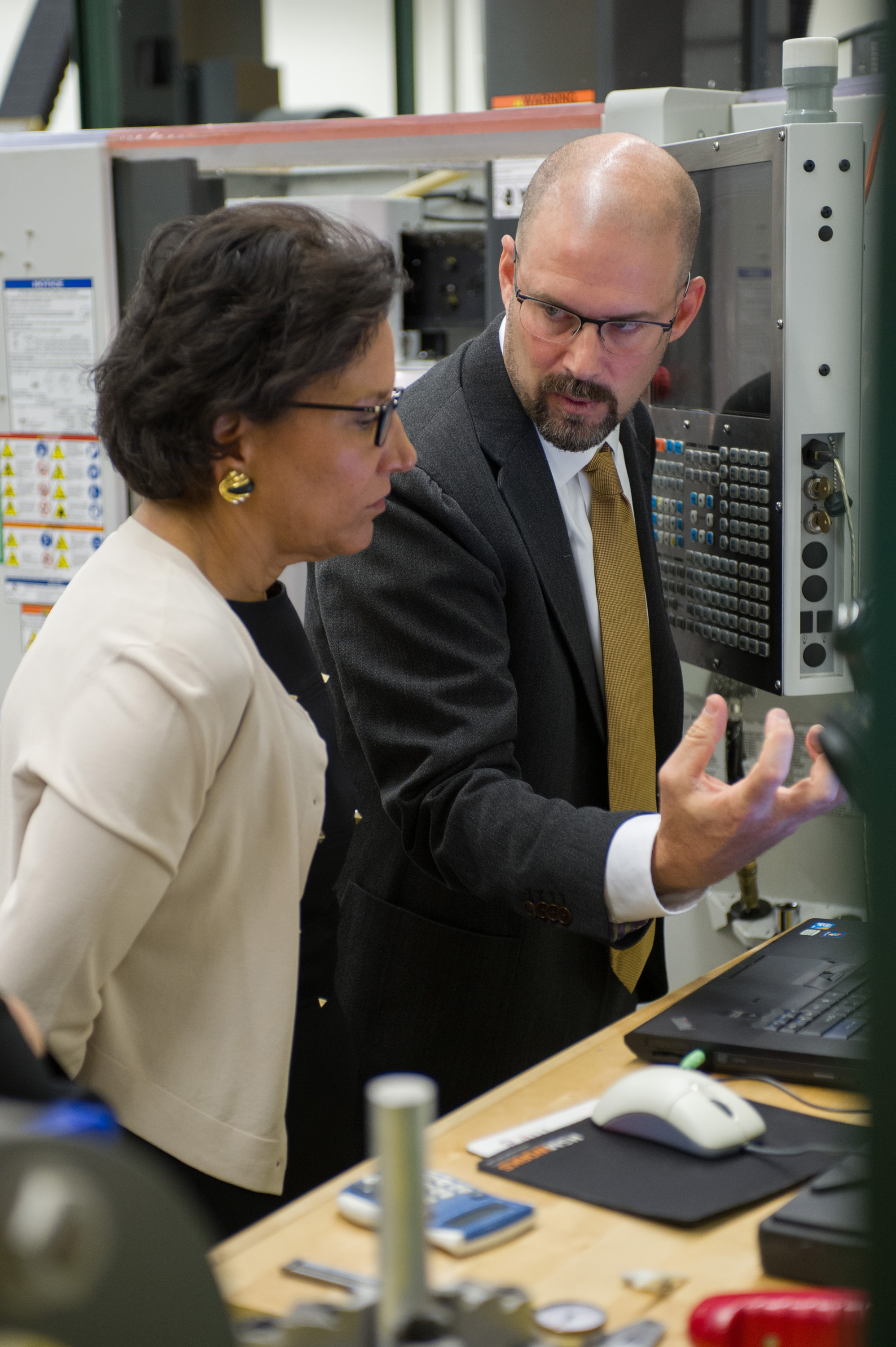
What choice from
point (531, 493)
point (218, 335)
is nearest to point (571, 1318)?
point (218, 335)

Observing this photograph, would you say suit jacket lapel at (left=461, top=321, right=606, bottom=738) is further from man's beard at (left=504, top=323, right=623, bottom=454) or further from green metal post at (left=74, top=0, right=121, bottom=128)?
green metal post at (left=74, top=0, right=121, bottom=128)

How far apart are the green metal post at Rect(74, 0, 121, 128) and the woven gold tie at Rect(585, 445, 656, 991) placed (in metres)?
2.42

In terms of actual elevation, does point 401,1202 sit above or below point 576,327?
below

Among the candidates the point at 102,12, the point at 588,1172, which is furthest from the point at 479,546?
the point at 102,12

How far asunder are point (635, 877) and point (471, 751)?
0.20 metres

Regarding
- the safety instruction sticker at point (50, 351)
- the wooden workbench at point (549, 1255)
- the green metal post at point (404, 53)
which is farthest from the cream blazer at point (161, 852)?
the green metal post at point (404, 53)

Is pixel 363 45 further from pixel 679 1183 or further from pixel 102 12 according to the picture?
pixel 679 1183

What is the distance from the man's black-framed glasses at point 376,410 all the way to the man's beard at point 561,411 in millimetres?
282

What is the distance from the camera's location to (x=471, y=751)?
1.38m

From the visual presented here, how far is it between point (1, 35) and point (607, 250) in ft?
19.8

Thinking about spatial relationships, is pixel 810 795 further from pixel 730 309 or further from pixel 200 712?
pixel 730 309

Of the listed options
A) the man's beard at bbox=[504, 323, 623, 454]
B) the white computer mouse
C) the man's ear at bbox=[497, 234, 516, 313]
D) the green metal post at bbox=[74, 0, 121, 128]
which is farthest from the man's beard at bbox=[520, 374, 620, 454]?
the green metal post at bbox=[74, 0, 121, 128]

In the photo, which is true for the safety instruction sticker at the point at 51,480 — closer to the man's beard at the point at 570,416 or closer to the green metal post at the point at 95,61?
the man's beard at the point at 570,416

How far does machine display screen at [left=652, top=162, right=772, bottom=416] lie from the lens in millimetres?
1742
